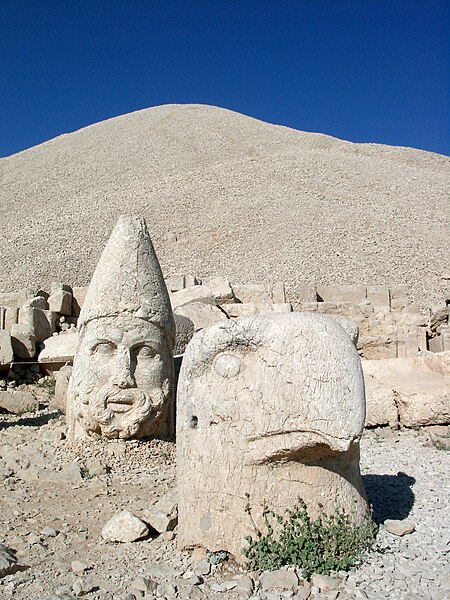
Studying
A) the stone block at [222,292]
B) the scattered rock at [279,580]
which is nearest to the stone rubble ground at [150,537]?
the scattered rock at [279,580]

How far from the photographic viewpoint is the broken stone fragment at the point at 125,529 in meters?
3.61

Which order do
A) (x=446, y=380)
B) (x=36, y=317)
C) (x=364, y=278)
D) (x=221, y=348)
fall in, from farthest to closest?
1. (x=364, y=278)
2. (x=36, y=317)
3. (x=446, y=380)
4. (x=221, y=348)

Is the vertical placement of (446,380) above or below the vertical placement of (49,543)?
above

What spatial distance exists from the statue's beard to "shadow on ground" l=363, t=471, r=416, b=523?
1942 mm

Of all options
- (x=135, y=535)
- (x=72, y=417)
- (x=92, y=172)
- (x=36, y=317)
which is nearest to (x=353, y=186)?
(x=92, y=172)

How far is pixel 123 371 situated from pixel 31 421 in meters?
2.62

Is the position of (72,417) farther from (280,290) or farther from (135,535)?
(280,290)

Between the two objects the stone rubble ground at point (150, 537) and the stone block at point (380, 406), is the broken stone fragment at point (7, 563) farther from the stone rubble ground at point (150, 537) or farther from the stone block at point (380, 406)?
the stone block at point (380, 406)

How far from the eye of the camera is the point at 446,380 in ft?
22.2

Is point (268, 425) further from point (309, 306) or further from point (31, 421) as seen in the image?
point (309, 306)

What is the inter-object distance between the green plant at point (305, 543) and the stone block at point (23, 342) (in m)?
7.36

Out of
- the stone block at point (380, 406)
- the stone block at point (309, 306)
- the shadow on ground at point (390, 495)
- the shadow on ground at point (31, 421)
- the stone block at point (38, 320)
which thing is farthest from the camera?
the stone block at point (309, 306)

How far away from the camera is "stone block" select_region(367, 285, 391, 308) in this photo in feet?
44.7

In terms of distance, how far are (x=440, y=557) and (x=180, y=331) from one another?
5.39 m
